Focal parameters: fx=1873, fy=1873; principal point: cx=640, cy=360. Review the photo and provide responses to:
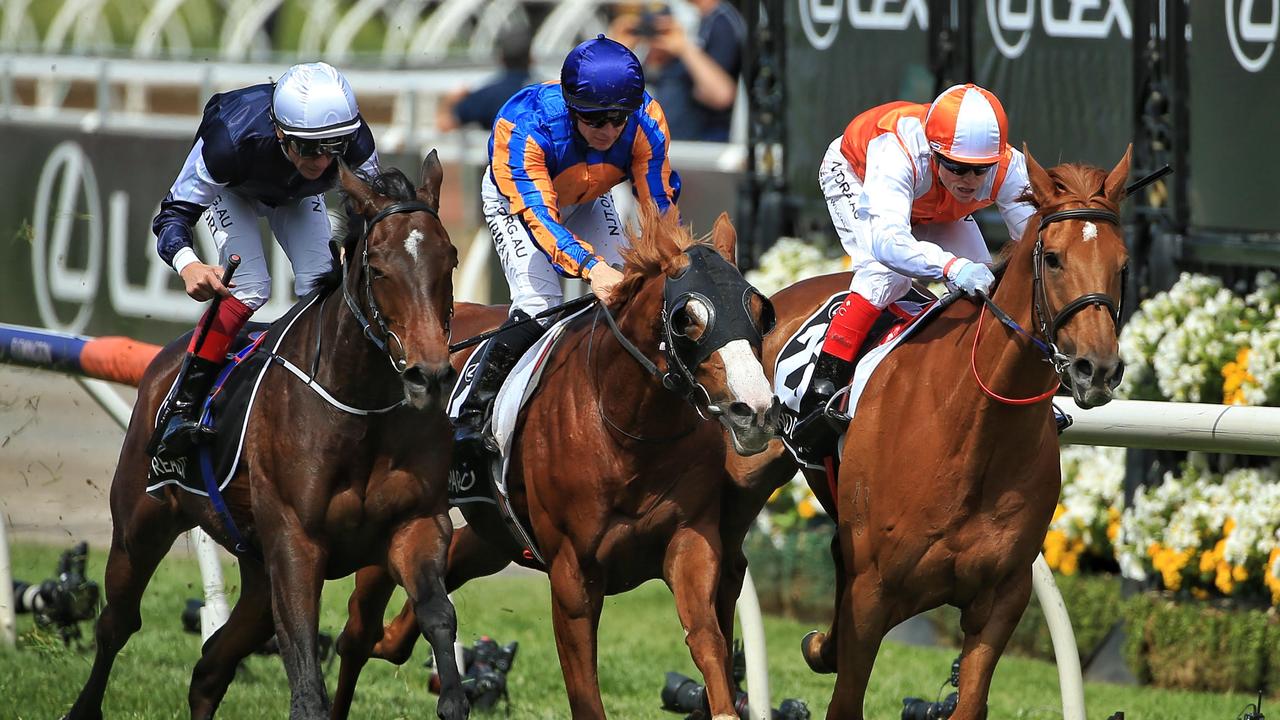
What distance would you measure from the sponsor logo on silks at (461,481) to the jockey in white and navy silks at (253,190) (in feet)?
2.41

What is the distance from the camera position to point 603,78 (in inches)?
215

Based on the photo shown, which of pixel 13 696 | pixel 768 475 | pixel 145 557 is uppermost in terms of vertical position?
pixel 768 475

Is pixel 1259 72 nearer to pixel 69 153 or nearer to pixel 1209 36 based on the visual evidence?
pixel 1209 36

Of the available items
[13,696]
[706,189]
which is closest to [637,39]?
[706,189]

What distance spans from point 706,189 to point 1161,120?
11.7 ft

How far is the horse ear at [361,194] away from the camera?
515 centimetres

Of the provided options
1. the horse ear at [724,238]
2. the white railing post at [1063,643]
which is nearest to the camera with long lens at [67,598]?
the horse ear at [724,238]

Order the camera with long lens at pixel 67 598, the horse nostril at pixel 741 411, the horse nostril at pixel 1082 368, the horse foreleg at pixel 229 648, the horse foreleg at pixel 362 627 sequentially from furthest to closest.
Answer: the camera with long lens at pixel 67 598 < the horse foreleg at pixel 362 627 < the horse foreleg at pixel 229 648 < the horse nostril at pixel 741 411 < the horse nostril at pixel 1082 368

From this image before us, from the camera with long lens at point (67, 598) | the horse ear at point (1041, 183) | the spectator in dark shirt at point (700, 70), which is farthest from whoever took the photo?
the spectator in dark shirt at point (700, 70)

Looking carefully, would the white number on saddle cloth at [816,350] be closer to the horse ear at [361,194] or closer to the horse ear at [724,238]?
the horse ear at [724,238]

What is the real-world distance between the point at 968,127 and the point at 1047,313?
2.22ft

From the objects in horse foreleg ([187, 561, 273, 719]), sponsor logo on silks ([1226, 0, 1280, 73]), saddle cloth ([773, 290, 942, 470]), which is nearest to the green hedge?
sponsor logo on silks ([1226, 0, 1280, 73])

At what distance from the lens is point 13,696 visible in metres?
6.57

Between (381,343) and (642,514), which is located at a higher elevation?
(381,343)
